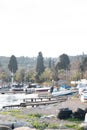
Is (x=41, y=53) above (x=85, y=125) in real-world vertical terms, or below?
above

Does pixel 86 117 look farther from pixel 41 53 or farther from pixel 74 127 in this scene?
pixel 41 53

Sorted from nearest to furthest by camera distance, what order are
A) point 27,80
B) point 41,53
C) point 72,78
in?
1. point 72,78
2. point 27,80
3. point 41,53

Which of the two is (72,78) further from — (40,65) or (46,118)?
(46,118)

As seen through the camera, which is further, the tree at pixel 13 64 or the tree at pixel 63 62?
the tree at pixel 13 64

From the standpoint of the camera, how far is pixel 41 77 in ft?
500

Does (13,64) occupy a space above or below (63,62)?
above

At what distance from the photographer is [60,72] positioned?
14025cm

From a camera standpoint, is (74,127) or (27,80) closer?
(74,127)

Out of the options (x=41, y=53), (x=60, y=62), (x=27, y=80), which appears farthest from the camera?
(x=41, y=53)

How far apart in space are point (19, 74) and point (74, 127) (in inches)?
5202

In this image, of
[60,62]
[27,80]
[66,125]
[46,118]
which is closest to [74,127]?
[66,125]

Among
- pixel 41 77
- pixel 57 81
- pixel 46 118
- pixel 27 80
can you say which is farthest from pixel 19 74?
pixel 46 118

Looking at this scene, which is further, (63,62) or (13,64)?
(13,64)

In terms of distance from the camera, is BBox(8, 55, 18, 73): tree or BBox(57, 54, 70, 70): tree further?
BBox(8, 55, 18, 73): tree
